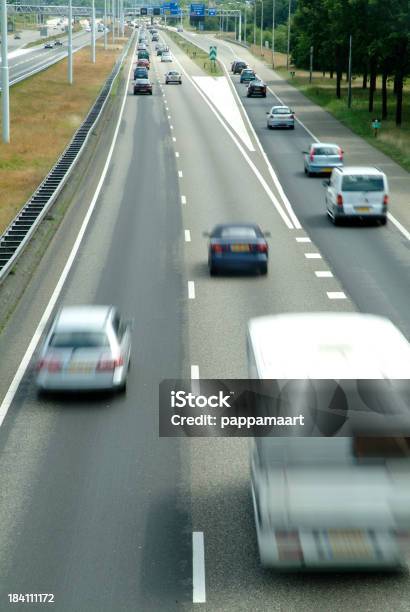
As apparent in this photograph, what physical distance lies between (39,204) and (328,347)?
2974 centimetres

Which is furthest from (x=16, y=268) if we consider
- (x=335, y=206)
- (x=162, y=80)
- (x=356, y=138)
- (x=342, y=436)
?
(x=162, y=80)

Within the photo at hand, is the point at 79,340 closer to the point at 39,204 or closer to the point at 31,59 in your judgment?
the point at 39,204

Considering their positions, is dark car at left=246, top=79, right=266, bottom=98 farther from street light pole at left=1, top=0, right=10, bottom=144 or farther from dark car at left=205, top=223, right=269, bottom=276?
dark car at left=205, top=223, right=269, bottom=276

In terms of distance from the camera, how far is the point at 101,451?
17.9m

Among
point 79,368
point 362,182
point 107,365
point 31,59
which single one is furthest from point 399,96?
point 31,59

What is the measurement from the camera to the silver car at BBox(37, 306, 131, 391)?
2005cm

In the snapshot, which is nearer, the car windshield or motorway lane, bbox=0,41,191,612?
motorway lane, bbox=0,41,191,612

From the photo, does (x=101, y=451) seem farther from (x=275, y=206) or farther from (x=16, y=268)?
(x=275, y=206)

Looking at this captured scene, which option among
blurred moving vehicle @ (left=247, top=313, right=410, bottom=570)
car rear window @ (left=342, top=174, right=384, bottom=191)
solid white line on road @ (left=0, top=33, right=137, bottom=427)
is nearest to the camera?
blurred moving vehicle @ (left=247, top=313, right=410, bottom=570)

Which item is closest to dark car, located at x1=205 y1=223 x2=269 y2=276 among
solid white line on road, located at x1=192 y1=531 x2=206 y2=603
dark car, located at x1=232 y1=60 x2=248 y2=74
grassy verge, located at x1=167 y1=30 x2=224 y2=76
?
solid white line on road, located at x1=192 y1=531 x2=206 y2=603

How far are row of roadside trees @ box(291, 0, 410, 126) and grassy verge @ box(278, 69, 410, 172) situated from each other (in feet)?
4.76

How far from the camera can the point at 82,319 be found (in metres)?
20.8

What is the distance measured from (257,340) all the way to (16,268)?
730 inches

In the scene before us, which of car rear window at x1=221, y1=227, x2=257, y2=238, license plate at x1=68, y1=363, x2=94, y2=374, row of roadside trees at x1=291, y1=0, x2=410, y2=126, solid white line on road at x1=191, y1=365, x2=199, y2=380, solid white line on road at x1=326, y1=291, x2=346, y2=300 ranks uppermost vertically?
row of roadside trees at x1=291, y1=0, x2=410, y2=126
